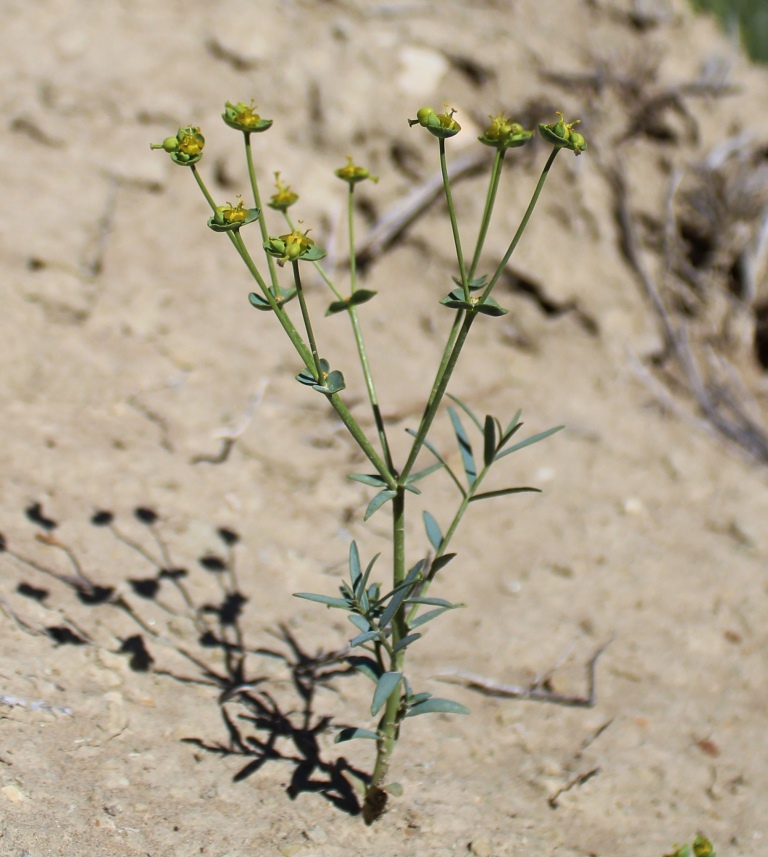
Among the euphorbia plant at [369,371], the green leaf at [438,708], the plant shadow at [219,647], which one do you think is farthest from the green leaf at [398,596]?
the plant shadow at [219,647]

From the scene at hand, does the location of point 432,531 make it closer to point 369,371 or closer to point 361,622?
point 361,622

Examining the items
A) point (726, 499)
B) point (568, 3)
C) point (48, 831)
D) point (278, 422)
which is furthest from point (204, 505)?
point (568, 3)

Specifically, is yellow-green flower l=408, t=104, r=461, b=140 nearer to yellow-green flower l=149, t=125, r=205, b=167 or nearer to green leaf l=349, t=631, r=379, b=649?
yellow-green flower l=149, t=125, r=205, b=167

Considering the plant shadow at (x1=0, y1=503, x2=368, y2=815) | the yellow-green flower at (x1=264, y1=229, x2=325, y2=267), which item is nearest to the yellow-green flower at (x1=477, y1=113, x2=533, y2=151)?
the yellow-green flower at (x1=264, y1=229, x2=325, y2=267)

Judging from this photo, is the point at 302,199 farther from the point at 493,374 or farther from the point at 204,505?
the point at 204,505

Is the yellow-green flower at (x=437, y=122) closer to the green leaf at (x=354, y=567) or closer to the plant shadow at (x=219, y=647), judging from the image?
the green leaf at (x=354, y=567)

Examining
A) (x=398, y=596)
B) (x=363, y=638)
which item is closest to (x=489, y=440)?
(x=398, y=596)
